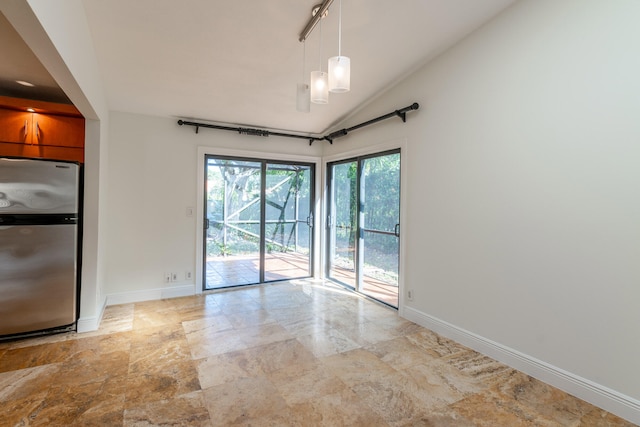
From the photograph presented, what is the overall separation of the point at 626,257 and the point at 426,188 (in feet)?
5.53

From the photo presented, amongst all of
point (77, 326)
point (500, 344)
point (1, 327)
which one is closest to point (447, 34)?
point (500, 344)

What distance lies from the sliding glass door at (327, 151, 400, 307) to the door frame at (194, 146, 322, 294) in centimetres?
21

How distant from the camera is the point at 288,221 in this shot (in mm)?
5141

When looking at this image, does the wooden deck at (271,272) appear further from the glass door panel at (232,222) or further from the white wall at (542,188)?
the white wall at (542,188)

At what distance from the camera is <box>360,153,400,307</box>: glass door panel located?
391 centimetres

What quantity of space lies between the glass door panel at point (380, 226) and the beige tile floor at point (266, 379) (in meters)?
0.77

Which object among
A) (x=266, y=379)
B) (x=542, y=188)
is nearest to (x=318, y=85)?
(x=542, y=188)

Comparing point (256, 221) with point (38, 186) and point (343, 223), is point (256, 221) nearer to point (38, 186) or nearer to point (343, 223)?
point (343, 223)

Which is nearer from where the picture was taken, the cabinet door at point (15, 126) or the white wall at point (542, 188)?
the white wall at point (542, 188)

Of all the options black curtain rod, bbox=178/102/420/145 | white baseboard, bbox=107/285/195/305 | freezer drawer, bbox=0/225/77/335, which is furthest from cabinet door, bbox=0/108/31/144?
white baseboard, bbox=107/285/195/305

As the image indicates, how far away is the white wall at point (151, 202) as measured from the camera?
3854 mm

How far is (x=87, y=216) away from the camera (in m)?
3.09

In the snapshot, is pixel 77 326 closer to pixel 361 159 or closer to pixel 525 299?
pixel 361 159

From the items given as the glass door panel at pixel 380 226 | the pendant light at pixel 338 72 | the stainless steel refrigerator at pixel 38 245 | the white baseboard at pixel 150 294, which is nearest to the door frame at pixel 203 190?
the white baseboard at pixel 150 294
